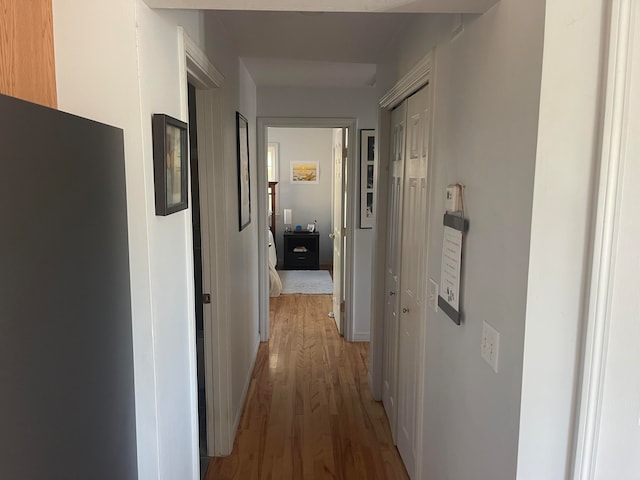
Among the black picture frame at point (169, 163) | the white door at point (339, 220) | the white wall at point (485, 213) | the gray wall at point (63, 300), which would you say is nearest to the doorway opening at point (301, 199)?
the white door at point (339, 220)

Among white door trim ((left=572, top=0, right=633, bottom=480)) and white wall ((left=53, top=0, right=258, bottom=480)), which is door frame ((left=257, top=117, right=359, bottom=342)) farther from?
white door trim ((left=572, top=0, right=633, bottom=480))

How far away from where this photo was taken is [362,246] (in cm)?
442

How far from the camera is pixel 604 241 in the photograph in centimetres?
110

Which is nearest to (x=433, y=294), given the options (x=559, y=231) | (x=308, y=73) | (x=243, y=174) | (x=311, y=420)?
(x=559, y=231)

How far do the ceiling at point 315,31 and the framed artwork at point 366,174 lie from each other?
641 mm

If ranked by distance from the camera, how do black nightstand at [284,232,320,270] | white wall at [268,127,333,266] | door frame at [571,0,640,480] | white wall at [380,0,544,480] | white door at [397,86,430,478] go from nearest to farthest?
door frame at [571,0,640,480]
white wall at [380,0,544,480]
white door at [397,86,430,478]
black nightstand at [284,232,320,270]
white wall at [268,127,333,266]

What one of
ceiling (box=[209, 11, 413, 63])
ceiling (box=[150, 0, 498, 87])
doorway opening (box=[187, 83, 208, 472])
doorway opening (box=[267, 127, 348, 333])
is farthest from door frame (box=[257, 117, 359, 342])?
doorway opening (box=[267, 127, 348, 333])

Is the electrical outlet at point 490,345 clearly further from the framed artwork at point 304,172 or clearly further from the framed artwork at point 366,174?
the framed artwork at point 304,172

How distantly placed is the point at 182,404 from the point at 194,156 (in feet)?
5.24

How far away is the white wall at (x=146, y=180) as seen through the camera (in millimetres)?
1236

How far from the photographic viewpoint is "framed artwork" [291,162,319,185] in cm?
779

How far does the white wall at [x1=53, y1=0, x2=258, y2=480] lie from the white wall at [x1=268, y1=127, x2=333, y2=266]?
19.7 ft

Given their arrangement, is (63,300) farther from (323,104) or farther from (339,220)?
(339,220)

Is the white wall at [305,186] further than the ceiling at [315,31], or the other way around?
the white wall at [305,186]
